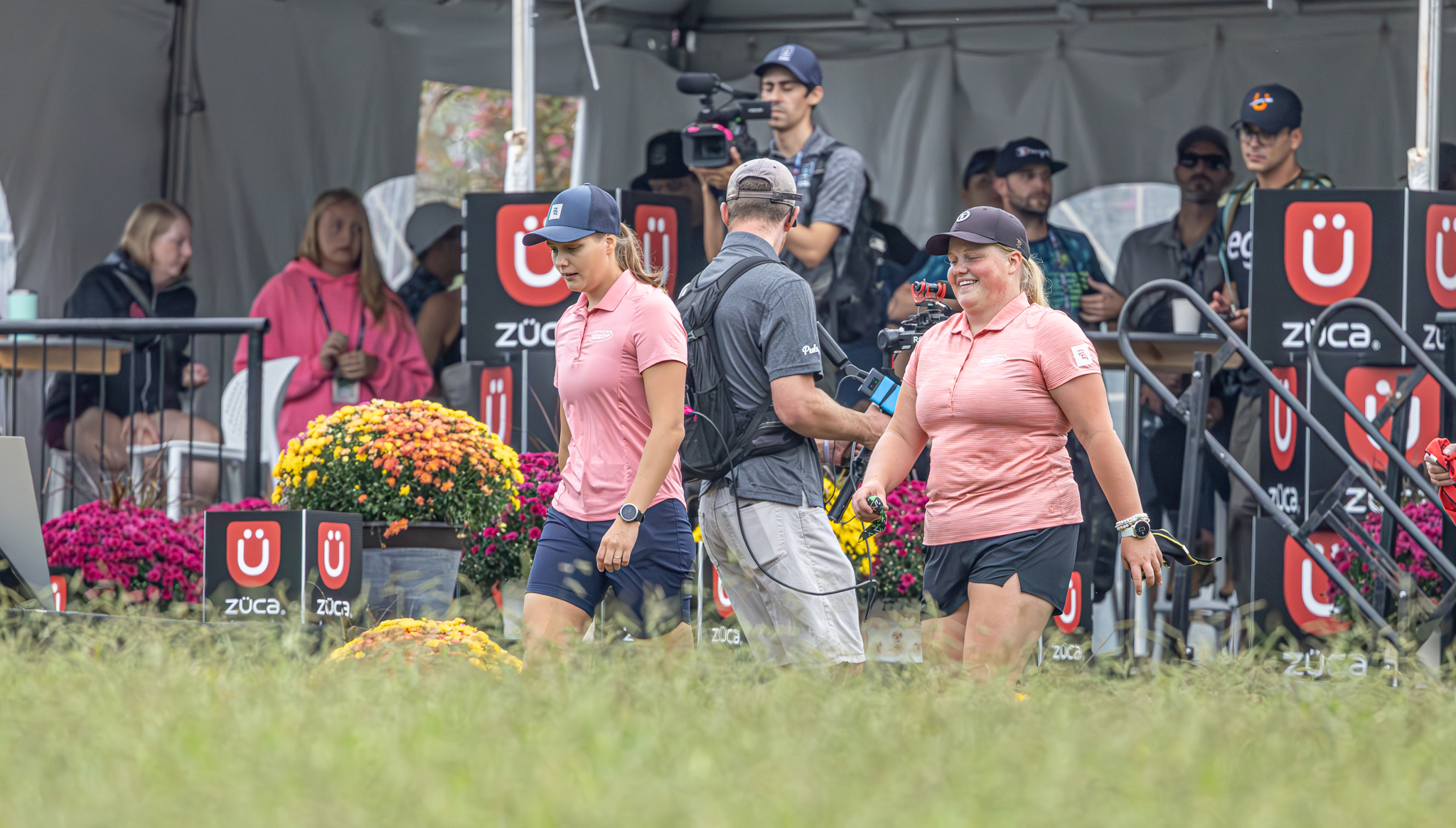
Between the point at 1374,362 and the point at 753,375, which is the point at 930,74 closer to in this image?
the point at 1374,362

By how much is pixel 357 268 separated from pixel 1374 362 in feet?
18.1

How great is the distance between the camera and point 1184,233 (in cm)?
935

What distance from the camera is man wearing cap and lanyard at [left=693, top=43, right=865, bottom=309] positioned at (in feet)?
22.0

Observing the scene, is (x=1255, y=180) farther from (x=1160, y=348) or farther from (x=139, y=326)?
(x=139, y=326)

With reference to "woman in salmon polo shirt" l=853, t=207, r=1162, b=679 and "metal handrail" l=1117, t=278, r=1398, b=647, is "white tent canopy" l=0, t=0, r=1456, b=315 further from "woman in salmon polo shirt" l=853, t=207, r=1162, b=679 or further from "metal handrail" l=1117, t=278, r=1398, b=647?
"woman in salmon polo shirt" l=853, t=207, r=1162, b=679

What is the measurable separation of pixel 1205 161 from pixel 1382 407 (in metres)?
3.52

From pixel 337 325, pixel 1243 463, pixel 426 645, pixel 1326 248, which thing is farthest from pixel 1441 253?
pixel 337 325

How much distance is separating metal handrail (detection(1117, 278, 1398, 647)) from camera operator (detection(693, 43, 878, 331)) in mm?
1524

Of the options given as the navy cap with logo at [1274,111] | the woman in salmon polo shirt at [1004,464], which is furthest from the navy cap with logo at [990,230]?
the navy cap with logo at [1274,111]

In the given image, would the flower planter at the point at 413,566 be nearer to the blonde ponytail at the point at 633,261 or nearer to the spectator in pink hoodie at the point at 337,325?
the blonde ponytail at the point at 633,261

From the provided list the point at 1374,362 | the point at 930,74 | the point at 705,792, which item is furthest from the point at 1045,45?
the point at 705,792

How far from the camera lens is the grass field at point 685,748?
7.08 ft

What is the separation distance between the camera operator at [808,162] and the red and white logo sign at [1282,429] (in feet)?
5.88

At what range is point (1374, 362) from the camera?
6340 mm
